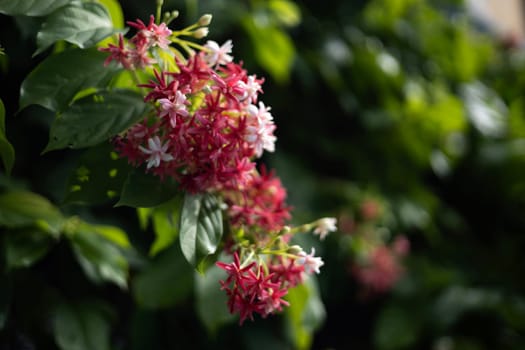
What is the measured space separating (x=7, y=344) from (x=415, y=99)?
123 cm

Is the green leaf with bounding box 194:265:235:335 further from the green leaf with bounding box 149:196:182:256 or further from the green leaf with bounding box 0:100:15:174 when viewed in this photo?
the green leaf with bounding box 0:100:15:174

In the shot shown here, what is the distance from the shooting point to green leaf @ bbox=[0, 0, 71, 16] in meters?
0.58

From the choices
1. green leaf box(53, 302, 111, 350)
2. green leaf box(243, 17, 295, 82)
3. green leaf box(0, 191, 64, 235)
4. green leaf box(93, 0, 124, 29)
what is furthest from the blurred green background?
green leaf box(93, 0, 124, 29)

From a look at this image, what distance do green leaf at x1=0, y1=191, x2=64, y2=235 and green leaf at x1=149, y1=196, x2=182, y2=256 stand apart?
0.16 meters

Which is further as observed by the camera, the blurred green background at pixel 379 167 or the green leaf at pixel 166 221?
the blurred green background at pixel 379 167

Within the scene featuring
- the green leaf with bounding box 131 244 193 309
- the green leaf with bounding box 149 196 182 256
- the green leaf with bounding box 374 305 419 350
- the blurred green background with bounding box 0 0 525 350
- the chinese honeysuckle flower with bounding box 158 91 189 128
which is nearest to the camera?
the chinese honeysuckle flower with bounding box 158 91 189 128

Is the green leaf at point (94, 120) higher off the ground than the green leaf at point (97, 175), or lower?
higher

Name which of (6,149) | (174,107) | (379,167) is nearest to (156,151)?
(174,107)

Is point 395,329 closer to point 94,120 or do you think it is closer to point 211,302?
point 211,302

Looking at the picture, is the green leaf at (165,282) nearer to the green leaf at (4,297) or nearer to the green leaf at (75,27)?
the green leaf at (4,297)

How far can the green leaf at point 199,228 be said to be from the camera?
573 millimetres

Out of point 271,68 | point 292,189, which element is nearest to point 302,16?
point 271,68

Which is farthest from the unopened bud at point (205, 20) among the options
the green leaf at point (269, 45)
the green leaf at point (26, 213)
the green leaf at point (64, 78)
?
the green leaf at point (269, 45)

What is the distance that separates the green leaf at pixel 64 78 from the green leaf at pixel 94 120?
0.6 inches
